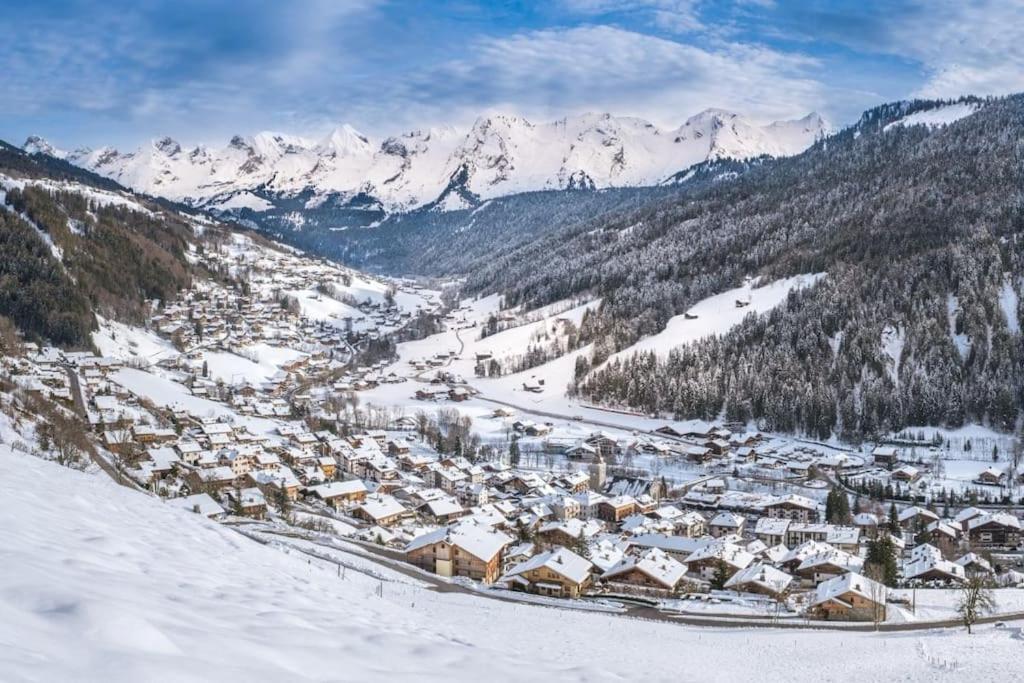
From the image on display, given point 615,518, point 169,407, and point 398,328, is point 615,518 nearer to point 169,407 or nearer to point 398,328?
point 169,407

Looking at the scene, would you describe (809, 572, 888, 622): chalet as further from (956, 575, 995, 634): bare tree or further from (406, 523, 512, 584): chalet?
(406, 523, 512, 584): chalet

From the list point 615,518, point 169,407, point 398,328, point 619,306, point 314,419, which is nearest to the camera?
point 615,518

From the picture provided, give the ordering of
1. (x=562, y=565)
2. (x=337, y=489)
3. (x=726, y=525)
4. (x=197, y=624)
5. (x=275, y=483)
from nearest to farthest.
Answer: (x=197, y=624)
(x=562, y=565)
(x=275, y=483)
(x=337, y=489)
(x=726, y=525)

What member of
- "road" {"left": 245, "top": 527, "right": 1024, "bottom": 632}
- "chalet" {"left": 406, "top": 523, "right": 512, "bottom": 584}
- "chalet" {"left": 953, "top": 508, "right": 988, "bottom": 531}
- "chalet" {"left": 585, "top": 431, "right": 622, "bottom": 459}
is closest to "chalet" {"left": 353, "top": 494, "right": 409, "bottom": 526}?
"chalet" {"left": 406, "top": 523, "right": 512, "bottom": 584}

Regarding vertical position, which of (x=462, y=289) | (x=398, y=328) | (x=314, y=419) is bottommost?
(x=314, y=419)

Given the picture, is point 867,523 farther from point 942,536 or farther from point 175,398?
point 175,398

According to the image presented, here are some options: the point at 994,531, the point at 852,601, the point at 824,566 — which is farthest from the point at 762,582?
the point at 994,531

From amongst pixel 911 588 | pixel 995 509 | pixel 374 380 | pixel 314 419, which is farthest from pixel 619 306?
pixel 911 588
